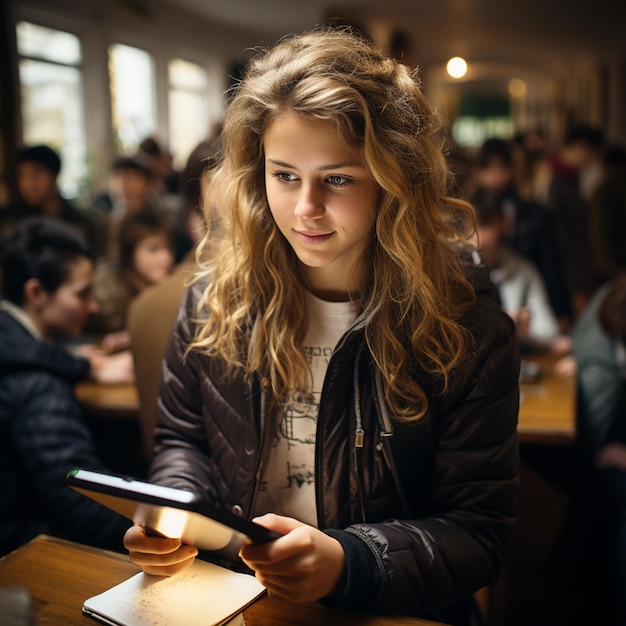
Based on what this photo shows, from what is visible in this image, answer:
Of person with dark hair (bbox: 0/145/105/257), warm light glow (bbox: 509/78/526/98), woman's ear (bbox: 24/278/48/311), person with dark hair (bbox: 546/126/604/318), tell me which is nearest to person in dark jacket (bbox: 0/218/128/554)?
woman's ear (bbox: 24/278/48/311)

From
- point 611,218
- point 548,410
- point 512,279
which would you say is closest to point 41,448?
point 548,410

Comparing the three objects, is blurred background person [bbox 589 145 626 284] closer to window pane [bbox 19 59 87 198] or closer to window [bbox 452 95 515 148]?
window pane [bbox 19 59 87 198]

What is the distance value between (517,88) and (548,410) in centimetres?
2097

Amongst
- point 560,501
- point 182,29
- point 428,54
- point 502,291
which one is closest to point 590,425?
point 502,291

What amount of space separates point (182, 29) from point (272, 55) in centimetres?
889

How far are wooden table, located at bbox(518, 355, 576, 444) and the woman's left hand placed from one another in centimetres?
123

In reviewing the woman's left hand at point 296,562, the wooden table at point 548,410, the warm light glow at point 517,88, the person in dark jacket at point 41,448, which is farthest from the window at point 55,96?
the warm light glow at point 517,88

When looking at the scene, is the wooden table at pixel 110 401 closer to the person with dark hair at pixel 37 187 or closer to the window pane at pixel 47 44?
the person with dark hair at pixel 37 187

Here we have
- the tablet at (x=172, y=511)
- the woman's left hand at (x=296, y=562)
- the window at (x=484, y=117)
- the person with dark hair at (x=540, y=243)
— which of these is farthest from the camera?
the window at (x=484, y=117)

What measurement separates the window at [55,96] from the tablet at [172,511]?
20.0 feet

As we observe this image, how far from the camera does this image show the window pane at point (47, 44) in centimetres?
629

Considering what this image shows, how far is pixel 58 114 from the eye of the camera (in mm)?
6914

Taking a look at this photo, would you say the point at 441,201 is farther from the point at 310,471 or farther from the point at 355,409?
the point at 310,471

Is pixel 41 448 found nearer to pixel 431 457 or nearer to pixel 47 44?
pixel 431 457
